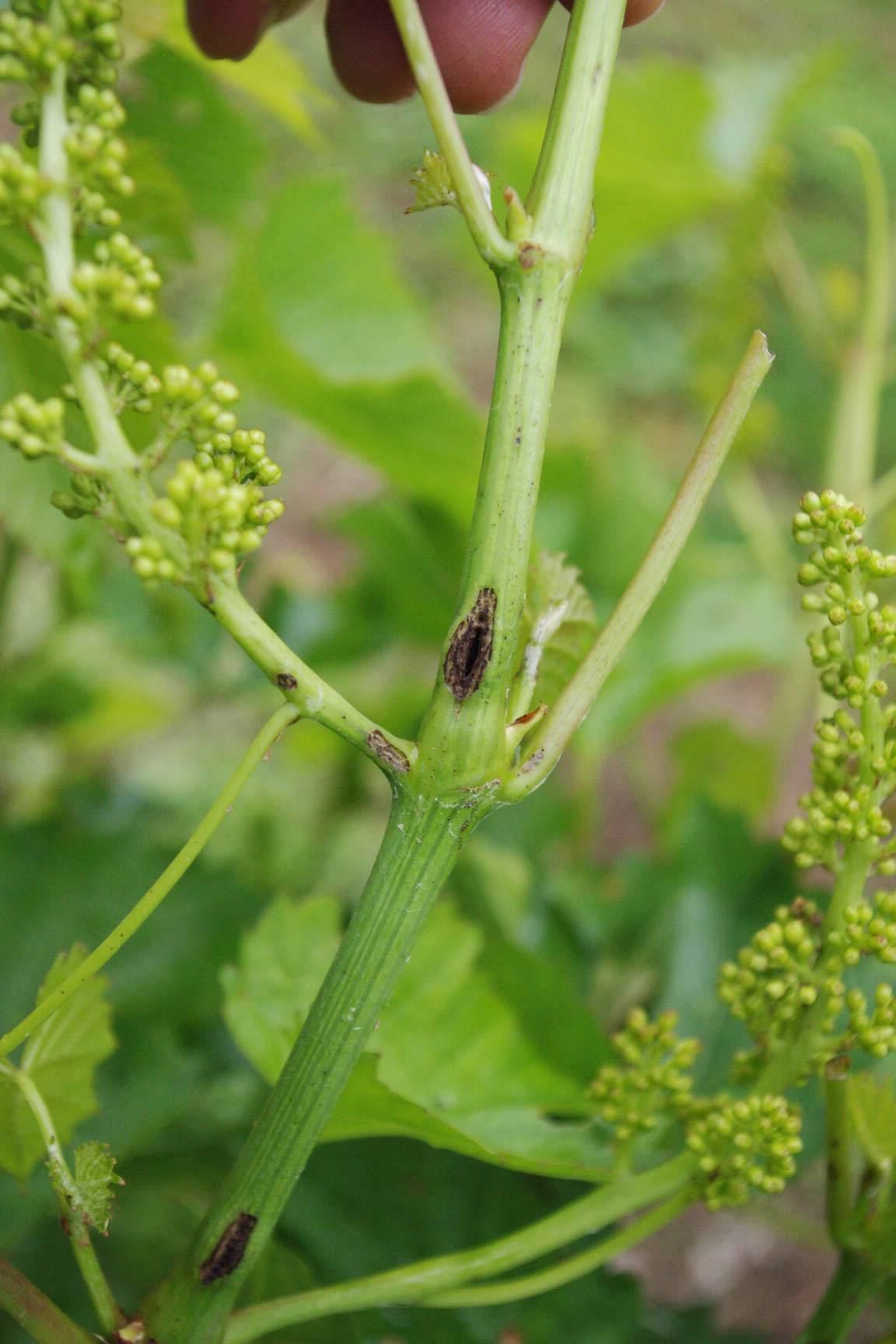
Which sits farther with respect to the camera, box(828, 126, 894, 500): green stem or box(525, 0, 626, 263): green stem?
box(828, 126, 894, 500): green stem

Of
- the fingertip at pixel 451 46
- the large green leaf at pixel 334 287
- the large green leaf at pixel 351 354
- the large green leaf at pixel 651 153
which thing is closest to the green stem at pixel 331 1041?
the fingertip at pixel 451 46

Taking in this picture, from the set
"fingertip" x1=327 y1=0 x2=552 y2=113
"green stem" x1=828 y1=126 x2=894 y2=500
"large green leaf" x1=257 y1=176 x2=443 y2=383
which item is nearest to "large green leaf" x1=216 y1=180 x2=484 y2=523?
"large green leaf" x1=257 y1=176 x2=443 y2=383

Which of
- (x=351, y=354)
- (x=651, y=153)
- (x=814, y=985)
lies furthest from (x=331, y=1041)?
(x=651, y=153)

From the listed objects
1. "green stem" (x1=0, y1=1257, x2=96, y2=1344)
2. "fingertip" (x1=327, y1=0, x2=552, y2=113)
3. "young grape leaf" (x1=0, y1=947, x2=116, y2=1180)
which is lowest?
"green stem" (x1=0, y1=1257, x2=96, y2=1344)

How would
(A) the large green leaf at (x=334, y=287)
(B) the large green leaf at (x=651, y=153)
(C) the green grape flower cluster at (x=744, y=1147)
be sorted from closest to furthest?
1. (C) the green grape flower cluster at (x=744, y=1147)
2. (A) the large green leaf at (x=334, y=287)
3. (B) the large green leaf at (x=651, y=153)

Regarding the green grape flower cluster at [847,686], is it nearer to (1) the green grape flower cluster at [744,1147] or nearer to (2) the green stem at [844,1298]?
(1) the green grape flower cluster at [744,1147]

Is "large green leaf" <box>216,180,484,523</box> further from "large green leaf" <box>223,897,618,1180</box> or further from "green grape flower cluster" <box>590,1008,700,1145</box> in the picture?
"green grape flower cluster" <box>590,1008,700,1145</box>

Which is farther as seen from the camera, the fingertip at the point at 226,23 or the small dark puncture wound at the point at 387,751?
the fingertip at the point at 226,23

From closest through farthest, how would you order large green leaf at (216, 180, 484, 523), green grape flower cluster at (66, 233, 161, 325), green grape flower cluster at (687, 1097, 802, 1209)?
1. green grape flower cluster at (66, 233, 161, 325)
2. green grape flower cluster at (687, 1097, 802, 1209)
3. large green leaf at (216, 180, 484, 523)
